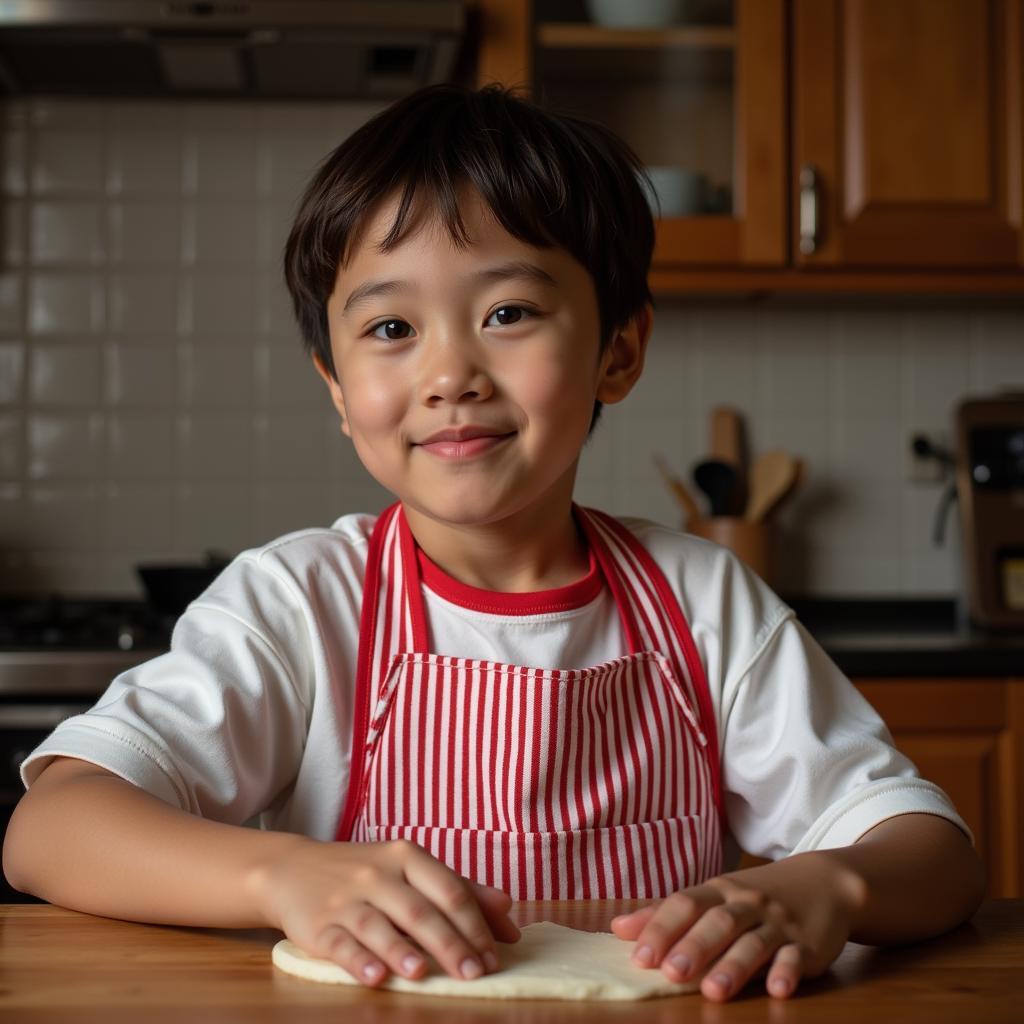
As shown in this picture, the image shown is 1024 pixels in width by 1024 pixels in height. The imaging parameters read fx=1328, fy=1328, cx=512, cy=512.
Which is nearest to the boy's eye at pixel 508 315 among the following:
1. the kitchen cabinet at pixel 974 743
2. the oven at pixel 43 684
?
the oven at pixel 43 684

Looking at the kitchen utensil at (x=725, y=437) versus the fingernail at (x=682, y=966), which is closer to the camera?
the fingernail at (x=682, y=966)

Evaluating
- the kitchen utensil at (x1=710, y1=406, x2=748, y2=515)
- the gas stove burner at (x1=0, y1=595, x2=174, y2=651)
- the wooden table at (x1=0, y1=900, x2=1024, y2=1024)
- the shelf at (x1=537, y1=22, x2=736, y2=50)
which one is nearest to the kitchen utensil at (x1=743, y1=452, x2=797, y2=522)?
the kitchen utensil at (x1=710, y1=406, x2=748, y2=515)

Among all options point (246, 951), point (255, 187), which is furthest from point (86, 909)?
Answer: point (255, 187)

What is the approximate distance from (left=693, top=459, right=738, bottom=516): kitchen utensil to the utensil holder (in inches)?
1.6

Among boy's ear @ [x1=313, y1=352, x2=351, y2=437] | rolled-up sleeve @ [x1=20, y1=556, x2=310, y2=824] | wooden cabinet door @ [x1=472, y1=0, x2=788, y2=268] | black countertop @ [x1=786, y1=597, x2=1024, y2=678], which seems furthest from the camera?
wooden cabinet door @ [x1=472, y1=0, x2=788, y2=268]

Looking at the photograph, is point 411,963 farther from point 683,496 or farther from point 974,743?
point 683,496

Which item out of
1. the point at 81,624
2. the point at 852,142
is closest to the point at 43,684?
the point at 81,624

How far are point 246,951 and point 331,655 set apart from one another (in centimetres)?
34

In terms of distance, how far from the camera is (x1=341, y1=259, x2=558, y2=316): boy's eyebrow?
92 cm

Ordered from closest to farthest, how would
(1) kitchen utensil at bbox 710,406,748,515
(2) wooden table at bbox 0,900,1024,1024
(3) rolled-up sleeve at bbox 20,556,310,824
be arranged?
1. (2) wooden table at bbox 0,900,1024,1024
2. (3) rolled-up sleeve at bbox 20,556,310,824
3. (1) kitchen utensil at bbox 710,406,748,515

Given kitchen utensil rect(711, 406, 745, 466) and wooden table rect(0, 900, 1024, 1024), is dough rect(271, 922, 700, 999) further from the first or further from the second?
kitchen utensil rect(711, 406, 745, 466)

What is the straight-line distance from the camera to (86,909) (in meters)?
0.72

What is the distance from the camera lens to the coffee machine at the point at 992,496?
2191 mm

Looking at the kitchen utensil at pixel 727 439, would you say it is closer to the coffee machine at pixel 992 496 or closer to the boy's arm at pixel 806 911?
the coffee machine at pixel 992 496
